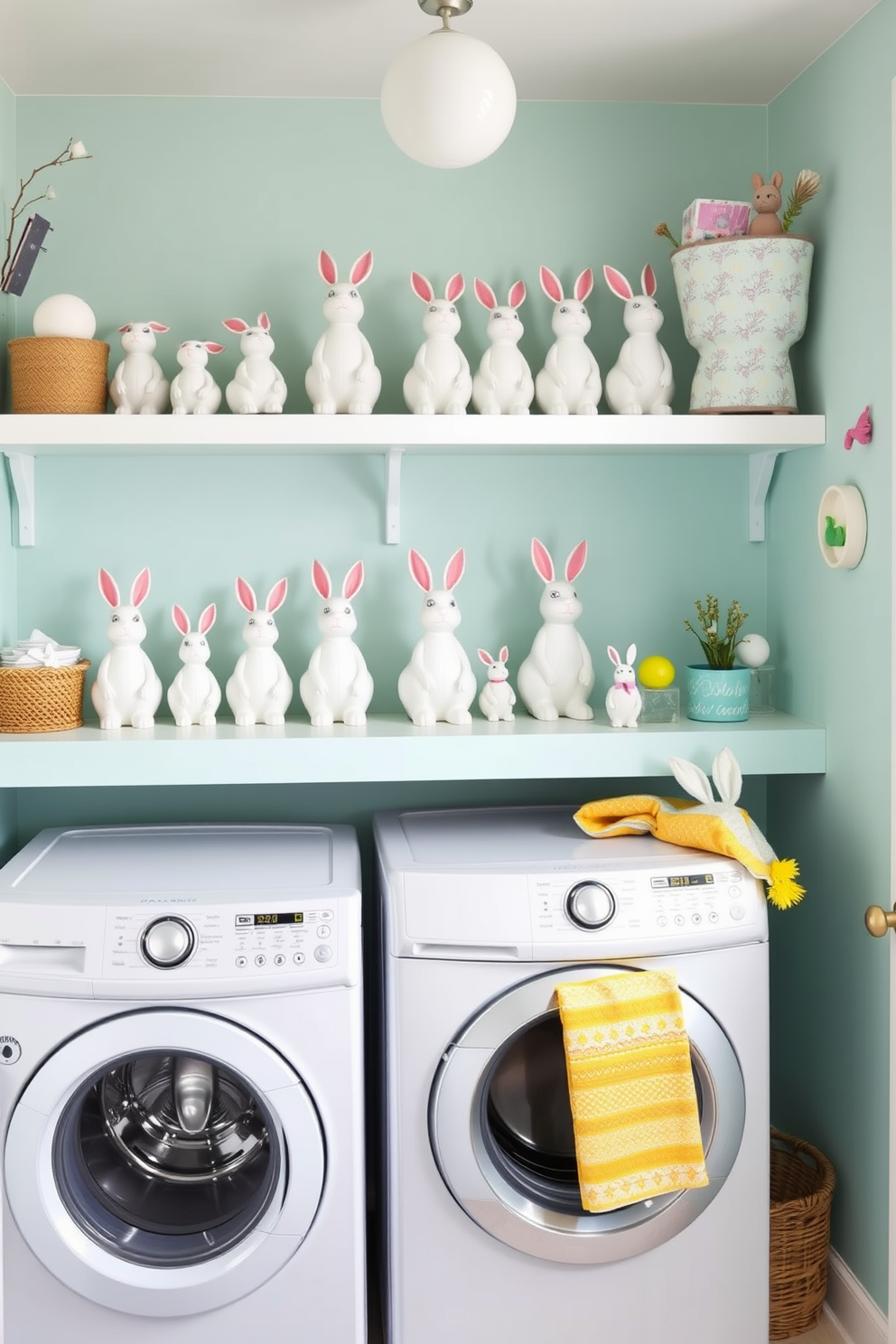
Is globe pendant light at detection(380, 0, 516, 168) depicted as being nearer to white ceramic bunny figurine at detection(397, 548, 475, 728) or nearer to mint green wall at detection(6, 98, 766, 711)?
mint green wall at detection(6, 98, 766, 711)

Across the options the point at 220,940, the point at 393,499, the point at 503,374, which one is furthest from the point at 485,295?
the point at 220,940

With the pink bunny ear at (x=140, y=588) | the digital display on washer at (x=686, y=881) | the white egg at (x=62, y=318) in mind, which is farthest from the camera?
the pink bunny ear at (x=140, y=588)

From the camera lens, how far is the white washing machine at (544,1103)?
1774 millimetres

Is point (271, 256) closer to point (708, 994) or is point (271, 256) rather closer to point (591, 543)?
point (591, 543)

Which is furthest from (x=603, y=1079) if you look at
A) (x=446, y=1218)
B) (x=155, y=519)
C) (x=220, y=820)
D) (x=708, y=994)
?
(x=155, y=519)

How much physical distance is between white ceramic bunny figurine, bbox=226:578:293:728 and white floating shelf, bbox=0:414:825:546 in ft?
0.98

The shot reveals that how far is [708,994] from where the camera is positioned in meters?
1.83

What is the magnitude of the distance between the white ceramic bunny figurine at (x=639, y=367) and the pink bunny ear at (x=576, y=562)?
10.8 inches

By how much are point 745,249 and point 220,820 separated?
1.53m

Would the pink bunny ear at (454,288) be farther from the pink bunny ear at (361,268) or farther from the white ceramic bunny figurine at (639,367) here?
the white ceramic bunny figurine at (639,367)

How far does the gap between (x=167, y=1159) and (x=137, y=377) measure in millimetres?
1412

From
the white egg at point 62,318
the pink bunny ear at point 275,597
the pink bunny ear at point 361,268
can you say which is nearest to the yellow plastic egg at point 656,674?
the pink bunny ear at point 275,597

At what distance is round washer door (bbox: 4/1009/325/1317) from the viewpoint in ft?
5.64

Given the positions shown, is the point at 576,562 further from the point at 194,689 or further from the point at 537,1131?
the point at 537,1131
